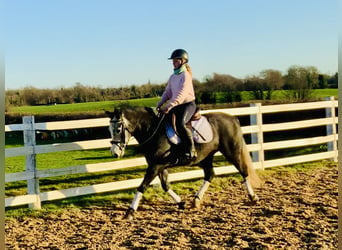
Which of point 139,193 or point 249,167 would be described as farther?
point 249,167

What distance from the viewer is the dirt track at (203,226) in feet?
14.2

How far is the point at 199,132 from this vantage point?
5.59 meters

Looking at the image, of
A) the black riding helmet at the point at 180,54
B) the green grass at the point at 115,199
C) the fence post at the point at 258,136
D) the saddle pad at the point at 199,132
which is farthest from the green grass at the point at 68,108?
the black riding helmet at the point at 180,54

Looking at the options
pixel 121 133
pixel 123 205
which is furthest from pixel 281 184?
pixel 121 133

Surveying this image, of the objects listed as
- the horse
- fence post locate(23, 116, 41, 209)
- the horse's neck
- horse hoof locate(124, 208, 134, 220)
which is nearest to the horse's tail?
the horse

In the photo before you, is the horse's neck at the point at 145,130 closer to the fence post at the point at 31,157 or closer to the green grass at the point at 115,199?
the green grass at the point at 115,199

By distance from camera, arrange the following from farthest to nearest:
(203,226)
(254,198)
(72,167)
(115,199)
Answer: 1. (115,199)
2. (72,167)
3. (254,198)
4. (203,226)

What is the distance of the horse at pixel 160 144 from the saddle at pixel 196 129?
7 cm

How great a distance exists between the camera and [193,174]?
24.1 feet

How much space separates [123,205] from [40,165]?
7.39 meters

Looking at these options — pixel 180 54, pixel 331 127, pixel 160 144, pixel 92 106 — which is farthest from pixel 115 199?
pixel 92 106

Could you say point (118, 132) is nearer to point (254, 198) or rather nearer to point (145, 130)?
point (145, 130)

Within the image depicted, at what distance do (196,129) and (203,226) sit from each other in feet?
4.49

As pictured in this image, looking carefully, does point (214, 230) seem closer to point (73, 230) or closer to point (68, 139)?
point (73, 230)
